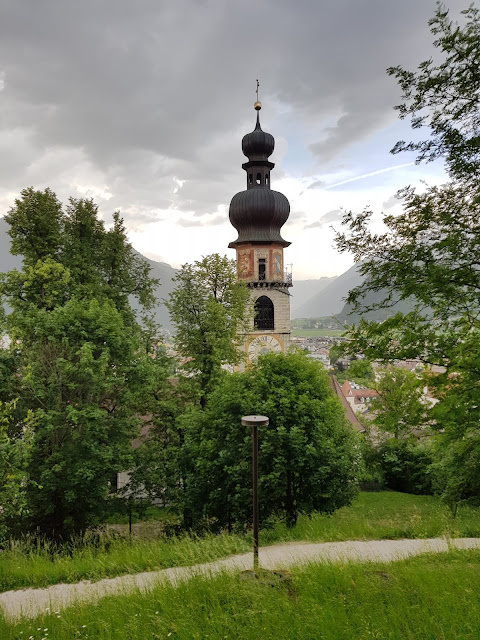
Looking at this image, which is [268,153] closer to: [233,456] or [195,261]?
[195,261]

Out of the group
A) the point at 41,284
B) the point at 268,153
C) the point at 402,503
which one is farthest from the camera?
the point at 268,153

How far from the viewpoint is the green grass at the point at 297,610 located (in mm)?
5340

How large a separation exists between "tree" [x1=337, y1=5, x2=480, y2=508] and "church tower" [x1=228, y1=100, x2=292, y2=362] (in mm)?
21388

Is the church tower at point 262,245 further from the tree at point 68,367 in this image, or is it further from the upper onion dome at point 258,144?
the tree at point 68,367

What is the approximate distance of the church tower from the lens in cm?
2955

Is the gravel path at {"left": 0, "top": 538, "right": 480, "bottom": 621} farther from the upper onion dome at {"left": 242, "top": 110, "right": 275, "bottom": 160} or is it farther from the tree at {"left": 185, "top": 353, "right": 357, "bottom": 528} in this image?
the upper onion dome at {"left": 242, "top": 110, "right": 275, "bottom": 160}

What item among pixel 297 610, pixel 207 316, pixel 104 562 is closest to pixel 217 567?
pixel 104 562

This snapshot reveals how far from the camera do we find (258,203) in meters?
29.2

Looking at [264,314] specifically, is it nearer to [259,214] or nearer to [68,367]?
[259,214]

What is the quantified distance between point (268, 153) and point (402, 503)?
74.9 ft

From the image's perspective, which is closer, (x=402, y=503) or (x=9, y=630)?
(x=9, y=630)

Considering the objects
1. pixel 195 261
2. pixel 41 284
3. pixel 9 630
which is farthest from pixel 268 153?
pixel 9 630

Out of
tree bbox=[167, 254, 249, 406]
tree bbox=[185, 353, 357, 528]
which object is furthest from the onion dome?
tree bbox=[185, 353, 357, 528]

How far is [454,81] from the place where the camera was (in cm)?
648
